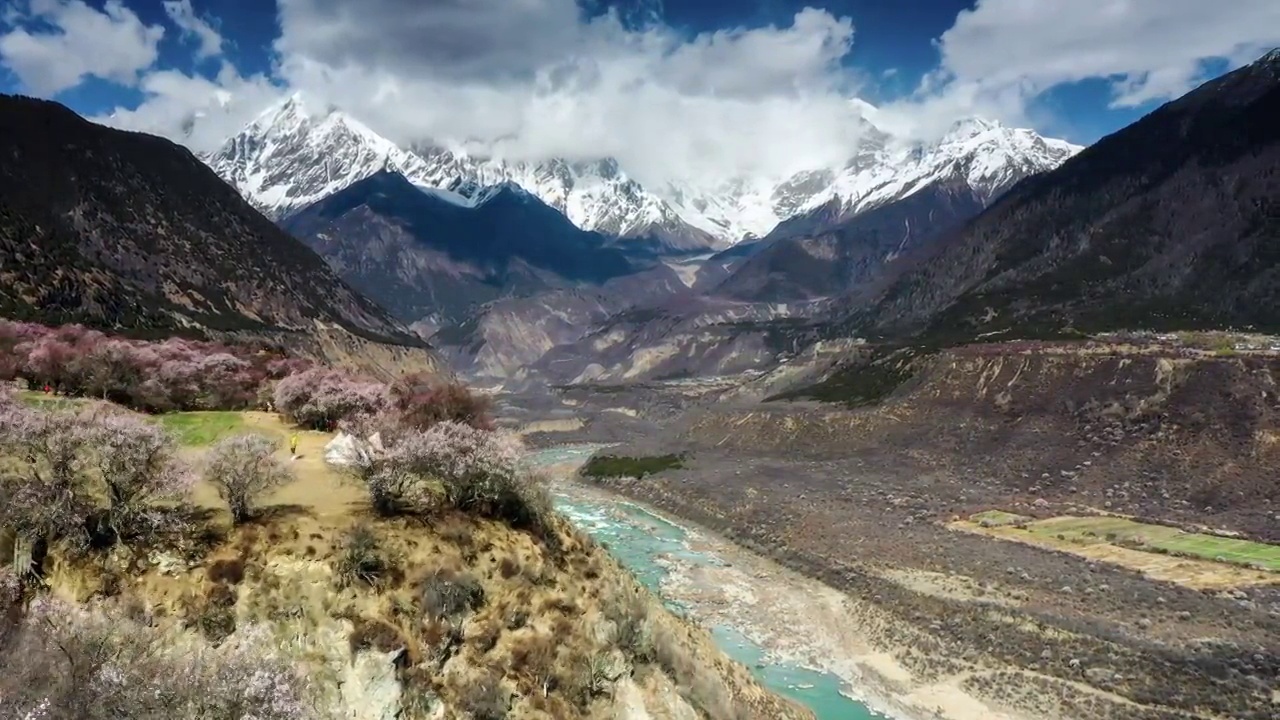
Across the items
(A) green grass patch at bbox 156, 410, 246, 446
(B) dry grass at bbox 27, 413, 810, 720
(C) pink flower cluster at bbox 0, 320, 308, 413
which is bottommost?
(B) dry grass at bbox 27, 413, 810, 720

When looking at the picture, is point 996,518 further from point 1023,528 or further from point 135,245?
point 135,245

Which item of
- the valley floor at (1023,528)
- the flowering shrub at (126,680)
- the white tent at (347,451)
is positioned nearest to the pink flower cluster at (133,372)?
the white tent at (347,451)

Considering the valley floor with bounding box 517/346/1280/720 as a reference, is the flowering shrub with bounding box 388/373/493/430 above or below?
above

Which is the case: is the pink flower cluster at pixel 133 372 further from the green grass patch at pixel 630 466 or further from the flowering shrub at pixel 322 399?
the green grass patch at pixel 630 466

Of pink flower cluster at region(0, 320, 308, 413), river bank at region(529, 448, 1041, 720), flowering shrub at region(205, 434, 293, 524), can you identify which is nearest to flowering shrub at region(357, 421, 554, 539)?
flowering shrub at region(205, 434, 293, 524)

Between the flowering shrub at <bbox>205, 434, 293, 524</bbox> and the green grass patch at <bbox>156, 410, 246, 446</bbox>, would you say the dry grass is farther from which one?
the green grass patch at <bbox>156, 410, 246, 446</bbox>

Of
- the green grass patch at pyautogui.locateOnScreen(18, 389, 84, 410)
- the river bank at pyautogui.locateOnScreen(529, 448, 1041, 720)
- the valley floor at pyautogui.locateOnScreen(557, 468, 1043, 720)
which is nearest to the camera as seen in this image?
the green grass patch at pyautogui.locateOnScreen(18, 389, 84, 410)
